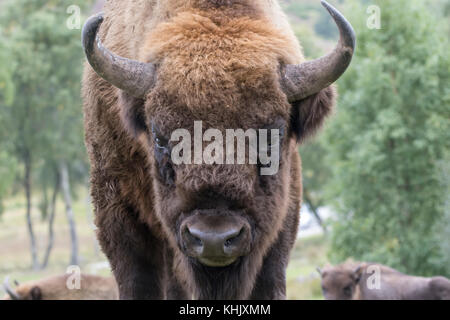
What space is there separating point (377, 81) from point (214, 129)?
1674 cm

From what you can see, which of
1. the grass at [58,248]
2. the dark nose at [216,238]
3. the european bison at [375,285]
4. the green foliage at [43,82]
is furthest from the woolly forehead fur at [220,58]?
the green foliage at [43,82]

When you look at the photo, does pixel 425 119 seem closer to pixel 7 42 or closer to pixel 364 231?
pixel 364 231

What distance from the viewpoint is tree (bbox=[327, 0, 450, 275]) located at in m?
19.2

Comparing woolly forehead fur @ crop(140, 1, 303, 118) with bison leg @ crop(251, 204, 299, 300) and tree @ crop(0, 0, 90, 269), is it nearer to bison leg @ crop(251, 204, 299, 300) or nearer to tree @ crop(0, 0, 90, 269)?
bison leg @ crop(251, 204, 299, 300)

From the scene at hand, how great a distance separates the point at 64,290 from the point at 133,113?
31.6ft

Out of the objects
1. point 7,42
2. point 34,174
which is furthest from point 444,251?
point 34,174

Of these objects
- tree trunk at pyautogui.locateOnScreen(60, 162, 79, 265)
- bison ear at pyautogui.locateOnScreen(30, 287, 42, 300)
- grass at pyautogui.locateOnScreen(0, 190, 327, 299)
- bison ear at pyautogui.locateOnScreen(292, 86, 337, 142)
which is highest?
bison ear at pyautogui.locateOnScreen(292, 86, 337, 142)

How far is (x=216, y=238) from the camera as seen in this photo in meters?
3.98

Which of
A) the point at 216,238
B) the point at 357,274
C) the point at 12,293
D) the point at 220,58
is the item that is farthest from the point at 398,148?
the point at 216,238

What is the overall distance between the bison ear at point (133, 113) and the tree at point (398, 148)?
49.9 feet

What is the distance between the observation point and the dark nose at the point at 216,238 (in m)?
4.00

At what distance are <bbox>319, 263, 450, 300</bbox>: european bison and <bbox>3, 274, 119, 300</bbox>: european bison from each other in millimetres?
4742

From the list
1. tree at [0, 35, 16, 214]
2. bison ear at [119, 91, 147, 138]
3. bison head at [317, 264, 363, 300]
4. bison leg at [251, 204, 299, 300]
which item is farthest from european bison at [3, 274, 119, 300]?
tree at [0, 35, 16, 214]

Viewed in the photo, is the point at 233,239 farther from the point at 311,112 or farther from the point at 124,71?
the point at 124,71
